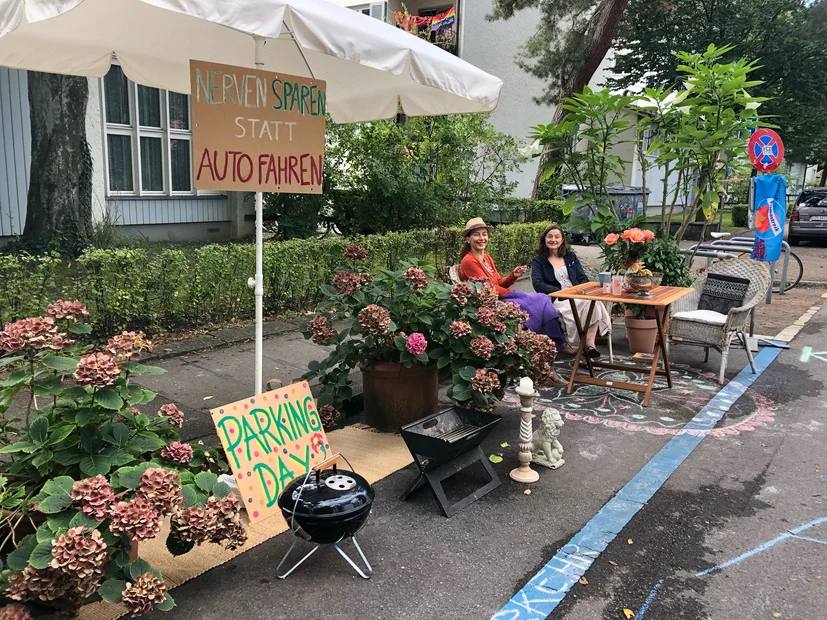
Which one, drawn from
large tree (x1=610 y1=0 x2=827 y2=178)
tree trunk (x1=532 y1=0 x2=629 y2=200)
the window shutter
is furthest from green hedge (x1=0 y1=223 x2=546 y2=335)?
large tree (x1=610 y1=0 x2=827 y2=178)

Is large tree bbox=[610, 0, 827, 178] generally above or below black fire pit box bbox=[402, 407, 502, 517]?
above

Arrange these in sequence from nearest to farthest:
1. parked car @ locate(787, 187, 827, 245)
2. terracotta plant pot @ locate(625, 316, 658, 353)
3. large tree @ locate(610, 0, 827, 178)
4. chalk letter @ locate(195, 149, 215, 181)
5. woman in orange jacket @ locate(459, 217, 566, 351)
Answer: chalk letter @ locate(195, 149, 215, 181) → woman in orange jacket @ locate(459, 217, 566, 351) → terracotta plant pot @ locate(625, 316, 658, 353) → parked car @ locate(787, 187, 827, 245) → large tree @ locate(610, 0, 827, 178)

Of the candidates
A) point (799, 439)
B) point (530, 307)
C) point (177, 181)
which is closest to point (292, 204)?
point (177, 181)

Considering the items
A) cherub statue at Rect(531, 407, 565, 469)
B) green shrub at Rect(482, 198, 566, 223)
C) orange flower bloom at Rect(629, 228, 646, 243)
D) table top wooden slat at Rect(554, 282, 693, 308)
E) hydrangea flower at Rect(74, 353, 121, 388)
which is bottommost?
cherub statue at Rect(531, 407, 565, 469)

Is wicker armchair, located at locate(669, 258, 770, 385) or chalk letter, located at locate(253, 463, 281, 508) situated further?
wicker armchair, located at locate(669, 258, 770, 385)

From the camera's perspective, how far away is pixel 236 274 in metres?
6.83

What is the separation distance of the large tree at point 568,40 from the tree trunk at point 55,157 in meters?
9.14

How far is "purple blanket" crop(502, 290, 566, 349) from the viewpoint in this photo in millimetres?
6012

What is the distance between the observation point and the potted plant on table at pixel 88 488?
2.13 m

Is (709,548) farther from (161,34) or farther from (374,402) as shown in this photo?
(161,34)

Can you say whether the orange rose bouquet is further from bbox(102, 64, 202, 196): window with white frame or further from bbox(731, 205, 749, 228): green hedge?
bbox(731, 205, 749, 228): green hedge

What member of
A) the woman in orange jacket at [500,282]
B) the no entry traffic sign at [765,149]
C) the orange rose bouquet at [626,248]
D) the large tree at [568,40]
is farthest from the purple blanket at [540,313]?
the large tree at [568,40]

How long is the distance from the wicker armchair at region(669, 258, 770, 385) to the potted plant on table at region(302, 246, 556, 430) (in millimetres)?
2391

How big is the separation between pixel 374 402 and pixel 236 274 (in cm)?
305
